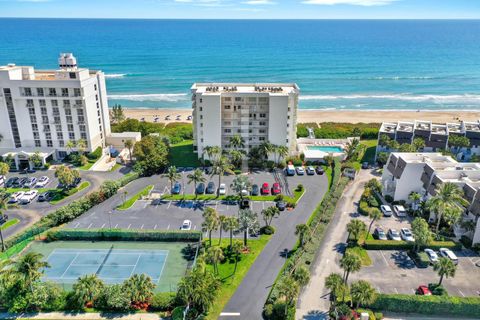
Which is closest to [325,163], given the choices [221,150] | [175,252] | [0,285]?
[221,150]

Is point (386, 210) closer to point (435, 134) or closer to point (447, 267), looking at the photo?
point (447, 267)

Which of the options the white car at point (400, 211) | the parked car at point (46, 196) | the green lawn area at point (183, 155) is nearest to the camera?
the white car at point (400, 211)

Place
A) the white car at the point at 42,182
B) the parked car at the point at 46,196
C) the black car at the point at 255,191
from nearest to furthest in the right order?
the parked car at the point at 46,196 < the black car at the point at 255,191 < the white car at the point at 42,182

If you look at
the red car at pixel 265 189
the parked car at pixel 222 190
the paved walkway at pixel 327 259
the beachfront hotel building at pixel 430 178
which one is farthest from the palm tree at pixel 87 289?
the beachfront hotel building at pixel 430 178

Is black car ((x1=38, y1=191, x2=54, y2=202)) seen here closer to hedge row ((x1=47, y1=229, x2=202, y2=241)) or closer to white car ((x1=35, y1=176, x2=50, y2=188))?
white car ((x1=35, y1=176, x2=50, y2=188))

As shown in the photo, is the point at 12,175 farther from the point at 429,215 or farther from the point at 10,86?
the point at 429,215

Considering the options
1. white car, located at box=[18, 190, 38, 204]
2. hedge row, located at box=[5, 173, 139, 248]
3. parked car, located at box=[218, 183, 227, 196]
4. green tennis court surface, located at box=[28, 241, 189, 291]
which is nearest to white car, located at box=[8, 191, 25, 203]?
→ white car, located at box=[18, 190, 38, 204]

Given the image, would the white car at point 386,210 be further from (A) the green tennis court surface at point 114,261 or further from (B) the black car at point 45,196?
(B) the black car at point 45,196
